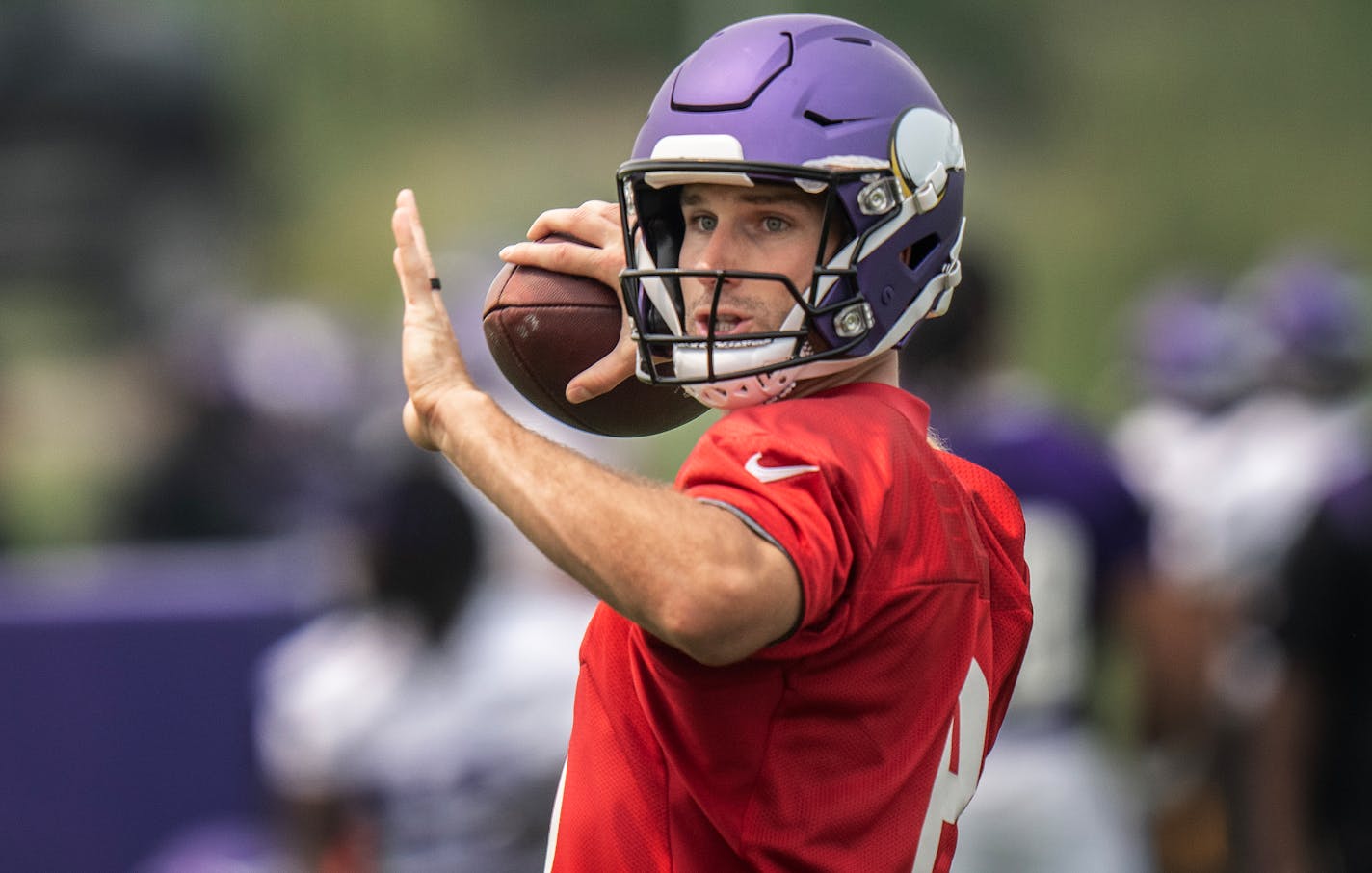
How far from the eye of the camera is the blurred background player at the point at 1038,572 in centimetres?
471

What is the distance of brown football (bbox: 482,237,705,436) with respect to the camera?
254 centimetres

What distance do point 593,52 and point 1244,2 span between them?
25.9 ft

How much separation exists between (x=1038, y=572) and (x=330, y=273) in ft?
59.5

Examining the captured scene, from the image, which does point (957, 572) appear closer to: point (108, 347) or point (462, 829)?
point (462, 829)

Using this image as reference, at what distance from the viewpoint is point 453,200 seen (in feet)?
70.2

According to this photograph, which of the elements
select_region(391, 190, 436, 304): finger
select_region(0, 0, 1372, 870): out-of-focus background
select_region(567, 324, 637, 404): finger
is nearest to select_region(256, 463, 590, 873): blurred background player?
select_region(0, 0, 1372, 870): out-of-focus background

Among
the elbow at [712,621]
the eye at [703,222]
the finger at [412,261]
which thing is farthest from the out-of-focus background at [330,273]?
the elbow at [712,621]

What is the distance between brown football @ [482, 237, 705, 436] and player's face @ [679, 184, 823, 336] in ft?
0.76

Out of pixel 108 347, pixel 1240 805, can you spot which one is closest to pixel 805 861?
pixel 1240 805

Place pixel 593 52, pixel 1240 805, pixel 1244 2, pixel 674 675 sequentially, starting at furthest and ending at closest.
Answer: pixel 593 52 → pixel 1244 2 → pixel 1240 805 → pixel 674 675

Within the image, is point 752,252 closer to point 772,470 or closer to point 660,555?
point 772,470

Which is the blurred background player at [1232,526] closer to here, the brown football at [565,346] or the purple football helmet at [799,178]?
the brown football at [565,346]

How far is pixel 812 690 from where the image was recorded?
2.17 m

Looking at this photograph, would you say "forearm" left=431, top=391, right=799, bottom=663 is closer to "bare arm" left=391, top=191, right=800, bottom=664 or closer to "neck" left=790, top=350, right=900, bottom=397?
"bare arm" left=391, top=191, right=800, bottom=664
